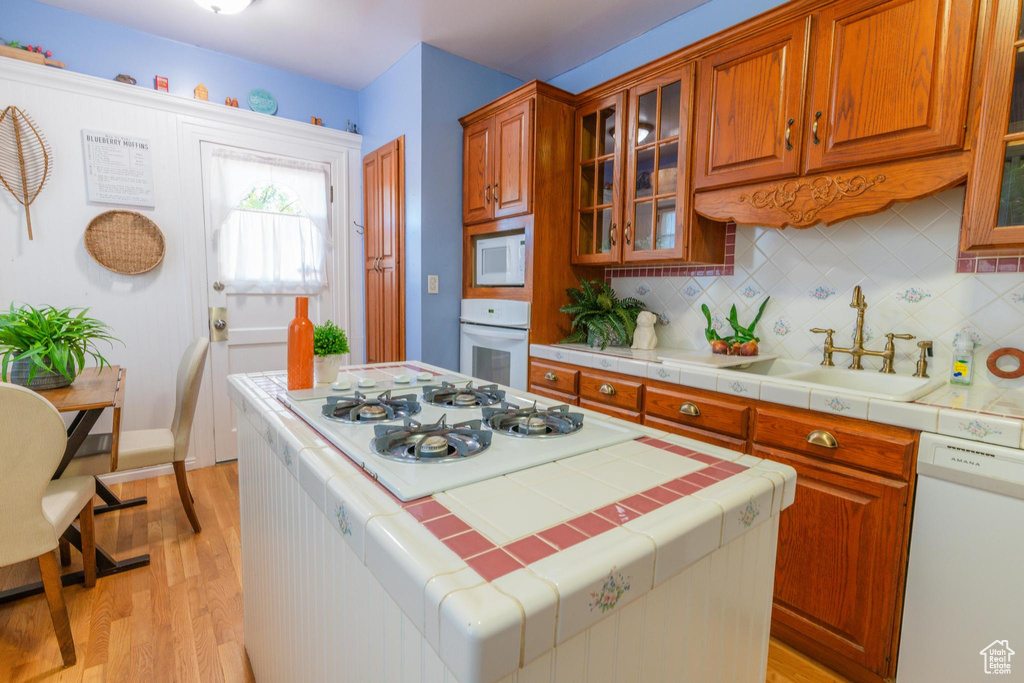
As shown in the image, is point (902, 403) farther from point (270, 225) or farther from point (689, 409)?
point (270, 225)

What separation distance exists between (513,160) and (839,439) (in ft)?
6.68

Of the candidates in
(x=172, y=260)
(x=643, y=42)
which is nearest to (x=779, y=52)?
(x=643, y=42)

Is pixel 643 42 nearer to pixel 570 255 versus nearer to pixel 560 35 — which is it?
pixel 560 35

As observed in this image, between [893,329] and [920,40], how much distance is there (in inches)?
39.0

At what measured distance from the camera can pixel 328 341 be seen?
56.4 inches

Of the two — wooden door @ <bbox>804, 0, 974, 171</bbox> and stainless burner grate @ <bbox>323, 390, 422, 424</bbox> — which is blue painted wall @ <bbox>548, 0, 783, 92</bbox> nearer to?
wooden door @ <bbox>804, 0, 974, 171</bbox>

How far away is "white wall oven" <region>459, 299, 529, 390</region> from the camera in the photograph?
2680mm

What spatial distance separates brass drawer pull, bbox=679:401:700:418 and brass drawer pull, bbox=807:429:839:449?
403 millimetres

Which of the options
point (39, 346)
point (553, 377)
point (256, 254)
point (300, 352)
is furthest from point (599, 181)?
point (39, 346)

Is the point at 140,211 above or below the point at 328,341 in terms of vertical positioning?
above

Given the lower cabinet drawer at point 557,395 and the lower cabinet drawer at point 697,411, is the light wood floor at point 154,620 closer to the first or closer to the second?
the lower cabinet drawer at point 697,411

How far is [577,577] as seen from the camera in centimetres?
49

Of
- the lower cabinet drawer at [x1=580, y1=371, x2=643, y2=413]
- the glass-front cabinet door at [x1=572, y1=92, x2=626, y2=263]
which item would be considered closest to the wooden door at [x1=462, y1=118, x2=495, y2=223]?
the glass-front cabinet door at [x1=572, y1=92, x2=626, y2=263]

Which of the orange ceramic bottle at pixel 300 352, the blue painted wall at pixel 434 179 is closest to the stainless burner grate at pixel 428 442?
the orange ceramic bottle at pixel 300 352
